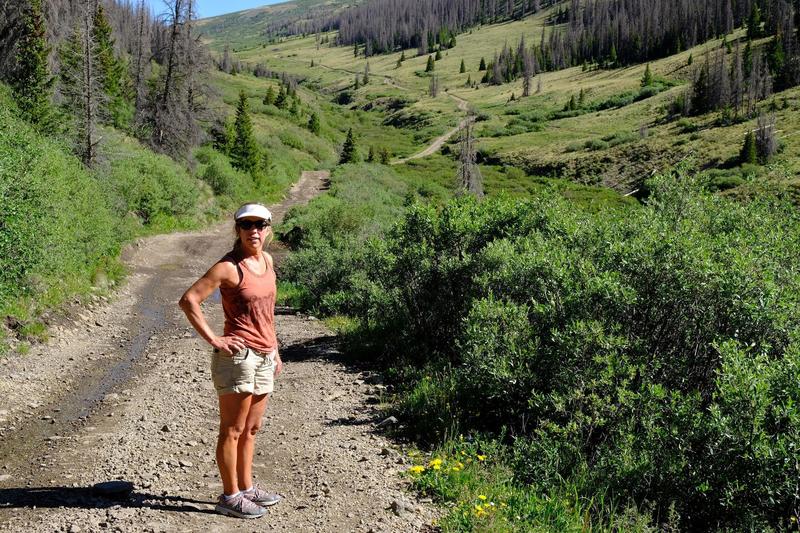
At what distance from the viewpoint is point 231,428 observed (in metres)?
4.57

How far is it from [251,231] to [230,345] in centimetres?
87

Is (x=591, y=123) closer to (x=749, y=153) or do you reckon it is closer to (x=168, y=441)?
(x=749, y=153)

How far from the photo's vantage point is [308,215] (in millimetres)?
31922

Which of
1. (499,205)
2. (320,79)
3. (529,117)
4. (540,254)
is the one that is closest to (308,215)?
(499,205)

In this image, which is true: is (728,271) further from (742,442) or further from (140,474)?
(140,474)

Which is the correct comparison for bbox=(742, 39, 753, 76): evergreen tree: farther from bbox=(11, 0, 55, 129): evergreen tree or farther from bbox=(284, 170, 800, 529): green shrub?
bbox=(284, 170, 800, 529): green shrub

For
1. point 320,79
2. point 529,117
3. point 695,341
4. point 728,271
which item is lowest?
point 695,341

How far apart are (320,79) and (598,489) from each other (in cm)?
19015

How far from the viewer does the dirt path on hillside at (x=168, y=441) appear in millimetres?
4914

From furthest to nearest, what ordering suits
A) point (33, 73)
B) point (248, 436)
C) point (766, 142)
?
point (766, 142)
point (33, 73)
point (248, 436)

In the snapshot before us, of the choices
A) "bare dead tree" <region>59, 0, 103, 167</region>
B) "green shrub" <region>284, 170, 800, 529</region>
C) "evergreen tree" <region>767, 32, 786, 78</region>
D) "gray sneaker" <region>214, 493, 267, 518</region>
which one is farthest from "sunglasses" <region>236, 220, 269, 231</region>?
"evergreen tree" <region>767, 32, 786, 78</region>

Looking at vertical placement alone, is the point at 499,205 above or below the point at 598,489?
above

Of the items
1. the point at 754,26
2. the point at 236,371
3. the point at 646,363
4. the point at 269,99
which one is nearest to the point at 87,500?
the point at 236,371

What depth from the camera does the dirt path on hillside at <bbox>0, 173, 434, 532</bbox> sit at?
4.91 meters
